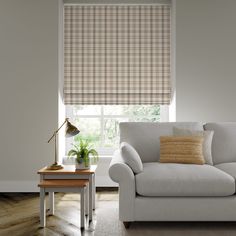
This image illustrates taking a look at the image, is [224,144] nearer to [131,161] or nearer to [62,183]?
[131,161]

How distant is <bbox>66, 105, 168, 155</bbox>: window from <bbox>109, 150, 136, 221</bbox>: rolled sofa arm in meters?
2.27

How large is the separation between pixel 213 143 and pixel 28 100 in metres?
2.53

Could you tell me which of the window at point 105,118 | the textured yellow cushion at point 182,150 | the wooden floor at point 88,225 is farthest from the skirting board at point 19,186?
the textured yellow cushion at point 182,150

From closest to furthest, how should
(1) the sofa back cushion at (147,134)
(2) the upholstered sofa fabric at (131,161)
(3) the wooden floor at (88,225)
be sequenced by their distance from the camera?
(3) the wooden floor at (88,225) < (2) the upholstered sofa fabric at (131,161) < (1) the sofa back cushion at (147,134)

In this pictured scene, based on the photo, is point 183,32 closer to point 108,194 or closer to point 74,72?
point 74,72

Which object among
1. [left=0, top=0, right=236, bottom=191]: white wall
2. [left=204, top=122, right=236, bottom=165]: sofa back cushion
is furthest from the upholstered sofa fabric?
[left=0, top=0, right=236, bottom=191]: white wall

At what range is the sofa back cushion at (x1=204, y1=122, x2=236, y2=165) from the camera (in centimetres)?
460

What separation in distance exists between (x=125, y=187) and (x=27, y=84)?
2.42m

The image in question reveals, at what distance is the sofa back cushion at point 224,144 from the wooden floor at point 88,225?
3.04 ft

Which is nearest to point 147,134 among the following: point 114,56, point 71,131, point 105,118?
point 71,131

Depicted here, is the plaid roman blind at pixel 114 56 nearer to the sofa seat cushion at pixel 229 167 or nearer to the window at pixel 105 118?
the window at pixel 105 118

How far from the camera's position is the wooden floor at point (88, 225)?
3615 mm

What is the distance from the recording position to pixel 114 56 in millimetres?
5832

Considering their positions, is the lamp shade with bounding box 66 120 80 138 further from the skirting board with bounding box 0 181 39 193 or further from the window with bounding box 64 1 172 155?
the window with bounding box 64 1 172 155
